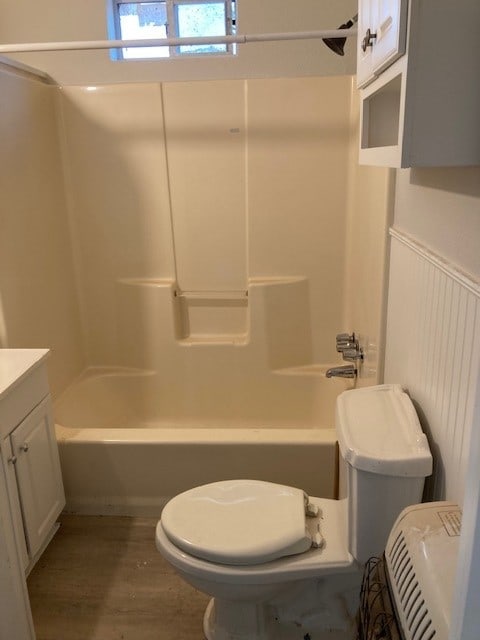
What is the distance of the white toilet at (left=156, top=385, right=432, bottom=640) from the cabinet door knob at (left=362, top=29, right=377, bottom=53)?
0.86 metres

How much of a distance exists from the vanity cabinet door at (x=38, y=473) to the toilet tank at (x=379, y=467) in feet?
3.22

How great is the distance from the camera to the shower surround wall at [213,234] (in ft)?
8.18

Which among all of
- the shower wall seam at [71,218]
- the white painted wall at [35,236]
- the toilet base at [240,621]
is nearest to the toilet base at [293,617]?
the toilet base at [240,621]

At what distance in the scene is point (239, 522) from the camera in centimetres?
138

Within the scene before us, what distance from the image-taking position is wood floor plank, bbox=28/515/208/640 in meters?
1.63

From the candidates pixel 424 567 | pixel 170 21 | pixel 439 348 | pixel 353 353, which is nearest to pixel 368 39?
pixel 439 348

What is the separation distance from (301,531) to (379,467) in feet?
1.00

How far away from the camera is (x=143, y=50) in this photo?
280cm

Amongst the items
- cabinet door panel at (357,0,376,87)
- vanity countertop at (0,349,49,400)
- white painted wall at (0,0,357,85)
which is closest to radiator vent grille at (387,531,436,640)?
cabinet door panel at (357,0,376,87)

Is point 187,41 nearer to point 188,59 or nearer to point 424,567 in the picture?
point 188,59

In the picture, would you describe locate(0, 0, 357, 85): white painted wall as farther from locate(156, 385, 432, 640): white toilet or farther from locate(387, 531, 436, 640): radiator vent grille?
locate(387, 531, 436, 640): radiator vent grille

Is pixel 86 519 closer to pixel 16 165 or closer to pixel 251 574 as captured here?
pixel 251 574

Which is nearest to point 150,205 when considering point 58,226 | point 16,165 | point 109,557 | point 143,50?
point 58,226

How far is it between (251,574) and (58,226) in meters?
1.88
